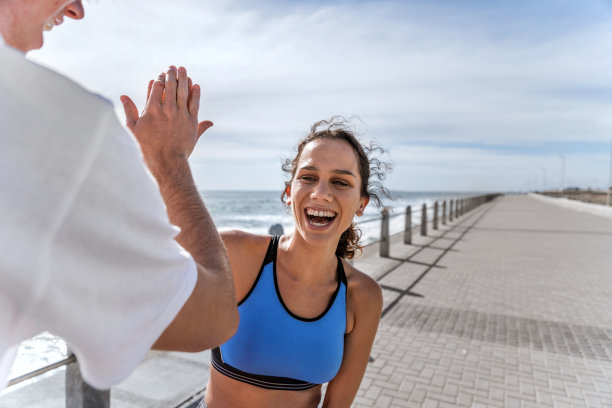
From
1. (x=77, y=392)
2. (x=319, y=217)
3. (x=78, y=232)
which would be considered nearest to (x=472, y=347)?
(x=319, y=217)

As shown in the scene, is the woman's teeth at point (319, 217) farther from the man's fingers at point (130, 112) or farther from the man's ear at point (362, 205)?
the man's fingers at point (130, 112)

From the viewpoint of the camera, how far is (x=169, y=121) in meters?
0.96

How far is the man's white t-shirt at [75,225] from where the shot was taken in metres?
0.53

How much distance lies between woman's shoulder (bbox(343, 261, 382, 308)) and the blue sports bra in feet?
0.69

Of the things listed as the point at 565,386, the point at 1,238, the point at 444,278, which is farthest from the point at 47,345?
the point at 444,278

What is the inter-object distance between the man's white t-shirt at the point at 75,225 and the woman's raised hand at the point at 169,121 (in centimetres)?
32

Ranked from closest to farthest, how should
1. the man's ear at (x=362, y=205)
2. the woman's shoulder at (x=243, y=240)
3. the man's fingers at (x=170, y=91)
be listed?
the man's fingers at (x=170, y=91) < the woman's shoulder at (x=243, y=240) < the man's ear at (x=362, y=205)

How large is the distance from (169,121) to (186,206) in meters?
0.20

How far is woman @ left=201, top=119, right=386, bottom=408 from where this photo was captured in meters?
1.89

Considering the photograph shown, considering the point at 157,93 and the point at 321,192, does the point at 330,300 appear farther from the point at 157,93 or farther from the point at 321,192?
the point at 157,93

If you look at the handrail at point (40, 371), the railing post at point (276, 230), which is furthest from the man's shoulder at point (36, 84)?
the railing post at point (276, 230)

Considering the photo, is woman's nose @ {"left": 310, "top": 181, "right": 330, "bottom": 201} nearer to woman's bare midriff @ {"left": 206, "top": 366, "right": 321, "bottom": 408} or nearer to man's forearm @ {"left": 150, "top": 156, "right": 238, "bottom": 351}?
woman's bare midriff @ {"left": 206, "top": 366, "right": 321, "bottom": 408}

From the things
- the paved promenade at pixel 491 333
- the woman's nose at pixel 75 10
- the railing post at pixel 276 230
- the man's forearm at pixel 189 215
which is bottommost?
the paved promenade at pixel 491 333

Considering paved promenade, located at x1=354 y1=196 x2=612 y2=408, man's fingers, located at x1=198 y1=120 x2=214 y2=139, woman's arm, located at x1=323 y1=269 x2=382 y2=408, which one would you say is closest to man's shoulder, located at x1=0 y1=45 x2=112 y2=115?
man's fingers, located at x1=198 y1=120 x2=214 y2=139
